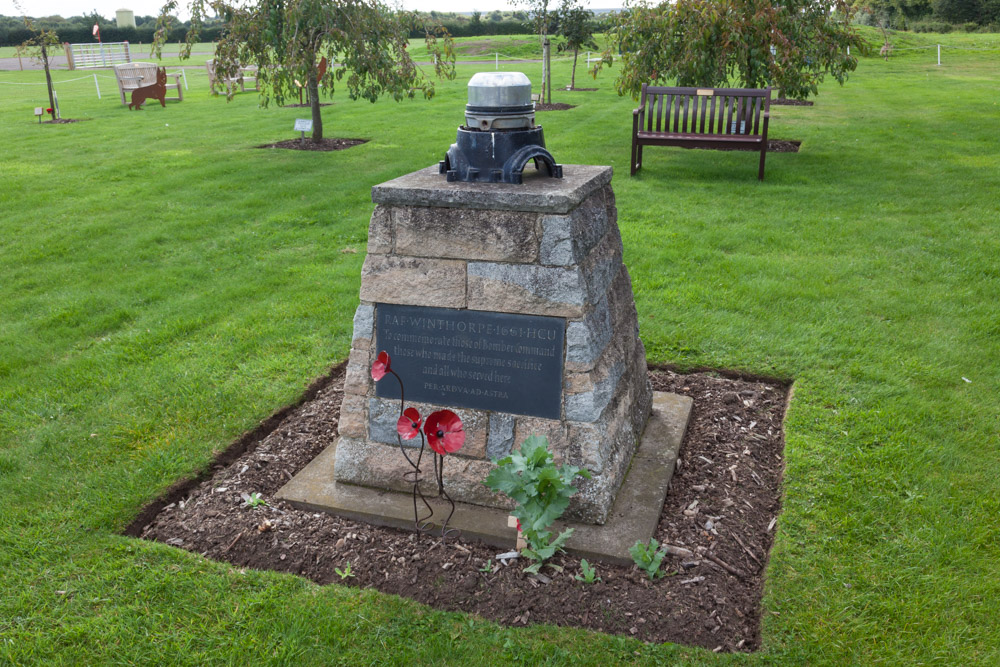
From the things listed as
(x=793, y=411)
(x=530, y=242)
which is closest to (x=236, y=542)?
(x=530, y=242)

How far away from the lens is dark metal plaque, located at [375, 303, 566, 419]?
3379 millimetres

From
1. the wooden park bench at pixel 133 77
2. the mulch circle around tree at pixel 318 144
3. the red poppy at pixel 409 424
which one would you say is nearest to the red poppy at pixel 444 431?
the red poppy at pixel 409 424

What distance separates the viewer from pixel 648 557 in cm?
313

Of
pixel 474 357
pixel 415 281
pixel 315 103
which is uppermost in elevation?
pixel 315 103

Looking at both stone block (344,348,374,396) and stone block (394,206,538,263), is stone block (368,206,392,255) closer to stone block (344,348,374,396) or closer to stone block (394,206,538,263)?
stone block (394,206,538,263)

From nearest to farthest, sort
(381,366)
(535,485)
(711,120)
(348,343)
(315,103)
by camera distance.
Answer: (535,485)
(381,366)
(348,343)
(711,120)
(315,103)

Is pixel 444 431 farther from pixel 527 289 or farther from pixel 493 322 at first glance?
pixel 527 289

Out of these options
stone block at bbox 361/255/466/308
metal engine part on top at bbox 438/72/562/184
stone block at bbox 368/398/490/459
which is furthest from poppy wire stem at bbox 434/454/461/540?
metal engine part on top at bbox 438/72/562/184

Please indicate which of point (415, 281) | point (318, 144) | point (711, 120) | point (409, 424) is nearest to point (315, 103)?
point (318, 144)

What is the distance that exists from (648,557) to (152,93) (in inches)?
792

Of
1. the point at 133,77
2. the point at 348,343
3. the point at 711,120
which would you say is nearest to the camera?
the point at 348,343

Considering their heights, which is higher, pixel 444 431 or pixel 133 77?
pixel 133 77

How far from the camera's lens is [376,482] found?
3.75 metres

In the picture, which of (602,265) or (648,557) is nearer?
(648,557)
